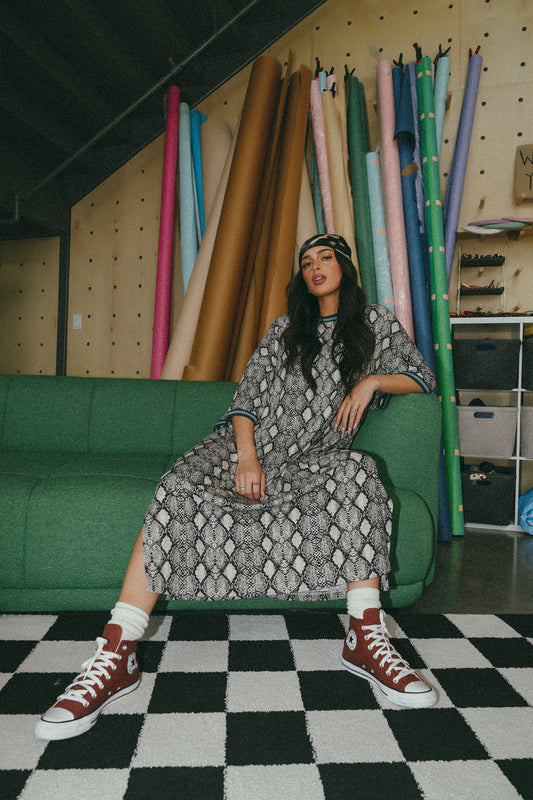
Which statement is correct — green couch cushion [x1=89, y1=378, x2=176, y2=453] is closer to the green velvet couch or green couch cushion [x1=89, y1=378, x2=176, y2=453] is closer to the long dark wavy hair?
the green velvet couch

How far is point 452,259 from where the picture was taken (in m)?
3.07

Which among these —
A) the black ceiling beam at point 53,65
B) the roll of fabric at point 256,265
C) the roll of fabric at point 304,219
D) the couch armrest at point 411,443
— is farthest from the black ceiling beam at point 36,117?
the couch armrest at point 411,443

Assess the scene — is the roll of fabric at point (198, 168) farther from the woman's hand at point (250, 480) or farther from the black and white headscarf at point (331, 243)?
the woman's hand at point (250, 480)

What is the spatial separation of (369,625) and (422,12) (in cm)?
365

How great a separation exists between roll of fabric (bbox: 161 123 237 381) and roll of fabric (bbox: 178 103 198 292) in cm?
12

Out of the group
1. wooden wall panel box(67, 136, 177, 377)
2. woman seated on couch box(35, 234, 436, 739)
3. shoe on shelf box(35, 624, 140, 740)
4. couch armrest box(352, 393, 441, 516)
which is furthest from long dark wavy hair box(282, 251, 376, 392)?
wooden wall panel box(67, 136, 177, 377)

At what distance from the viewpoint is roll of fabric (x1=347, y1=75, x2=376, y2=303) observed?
2797mm

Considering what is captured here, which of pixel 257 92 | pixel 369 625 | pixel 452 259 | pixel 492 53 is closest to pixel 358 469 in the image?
pixel 369 625

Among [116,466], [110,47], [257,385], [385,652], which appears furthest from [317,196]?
[385,652]

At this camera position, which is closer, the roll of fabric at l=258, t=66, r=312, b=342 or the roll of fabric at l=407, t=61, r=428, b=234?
the roll of fabric at l=258, t=66, r=312, b=342

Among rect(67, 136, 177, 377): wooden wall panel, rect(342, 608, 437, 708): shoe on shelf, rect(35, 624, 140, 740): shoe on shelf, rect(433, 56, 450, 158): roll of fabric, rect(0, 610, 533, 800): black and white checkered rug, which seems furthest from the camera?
rect(67, 136, 177, 377): wooden wall panel

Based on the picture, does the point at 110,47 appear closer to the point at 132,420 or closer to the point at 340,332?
the point at 132,420

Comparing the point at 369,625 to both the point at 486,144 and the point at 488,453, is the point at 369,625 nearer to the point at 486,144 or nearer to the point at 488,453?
the point at 488,453

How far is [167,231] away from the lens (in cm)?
313
